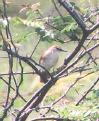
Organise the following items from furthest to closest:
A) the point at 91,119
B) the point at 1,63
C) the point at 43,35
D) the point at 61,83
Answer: the point at 1,63 → the point at 61,83 → the point at 43,35 → the point at 91,119

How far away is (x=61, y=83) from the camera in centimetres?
411

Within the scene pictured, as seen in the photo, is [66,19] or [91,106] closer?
[91,106]

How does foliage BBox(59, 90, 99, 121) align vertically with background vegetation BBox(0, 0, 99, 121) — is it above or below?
below

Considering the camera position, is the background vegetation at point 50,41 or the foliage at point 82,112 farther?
the background vegetation at point 50,41

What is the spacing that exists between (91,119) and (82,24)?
32 centimetres

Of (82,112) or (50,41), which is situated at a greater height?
(50,41)

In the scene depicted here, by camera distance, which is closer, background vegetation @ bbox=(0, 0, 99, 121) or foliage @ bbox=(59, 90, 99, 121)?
foliage @ bbox=(59, 90, 99, 121)

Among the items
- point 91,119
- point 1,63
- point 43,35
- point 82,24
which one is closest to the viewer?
point 91,119

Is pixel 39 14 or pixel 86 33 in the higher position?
pixel 39 14

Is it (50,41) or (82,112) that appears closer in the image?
(82,112)

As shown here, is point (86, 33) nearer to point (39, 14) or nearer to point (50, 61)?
point (39, 14)

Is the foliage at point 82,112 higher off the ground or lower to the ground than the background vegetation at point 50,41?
lower

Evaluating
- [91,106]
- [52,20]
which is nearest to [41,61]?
[52,20]

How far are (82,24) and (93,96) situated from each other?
12.4 inches
